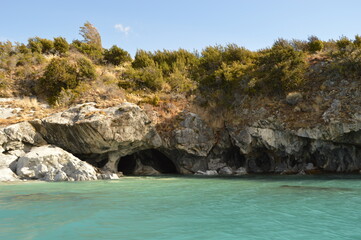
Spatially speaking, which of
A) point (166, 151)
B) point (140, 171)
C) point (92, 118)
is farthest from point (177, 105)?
point (92, 118)

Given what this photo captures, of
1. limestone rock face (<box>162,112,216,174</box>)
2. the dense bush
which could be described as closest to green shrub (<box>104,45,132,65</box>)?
the dense bush

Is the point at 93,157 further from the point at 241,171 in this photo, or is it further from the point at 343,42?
the point at 343,42

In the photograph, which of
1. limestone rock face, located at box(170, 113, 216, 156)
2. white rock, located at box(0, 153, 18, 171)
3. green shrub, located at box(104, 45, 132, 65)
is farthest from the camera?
green shrub, located at box(104, 45, 132, 65)

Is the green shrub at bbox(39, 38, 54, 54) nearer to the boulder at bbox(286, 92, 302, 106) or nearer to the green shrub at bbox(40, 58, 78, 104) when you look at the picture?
the green shrub at bbox(40, 58, 78, 104)

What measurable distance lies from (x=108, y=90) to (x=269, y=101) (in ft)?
43.2

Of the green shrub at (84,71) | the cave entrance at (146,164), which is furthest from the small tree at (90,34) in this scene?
the cave entrance at (146,164)

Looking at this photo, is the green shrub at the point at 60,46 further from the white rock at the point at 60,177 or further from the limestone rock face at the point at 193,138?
the white rock at the point at 60,177

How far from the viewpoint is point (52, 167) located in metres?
15.9

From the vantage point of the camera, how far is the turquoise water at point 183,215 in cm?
570

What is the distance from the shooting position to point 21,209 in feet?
26.1

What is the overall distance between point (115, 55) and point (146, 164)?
1680 cm

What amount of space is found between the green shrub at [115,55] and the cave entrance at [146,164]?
14.2m

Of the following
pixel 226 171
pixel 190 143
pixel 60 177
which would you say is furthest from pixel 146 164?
pixel 60 177

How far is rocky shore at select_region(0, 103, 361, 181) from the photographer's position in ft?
Result: 53.5
